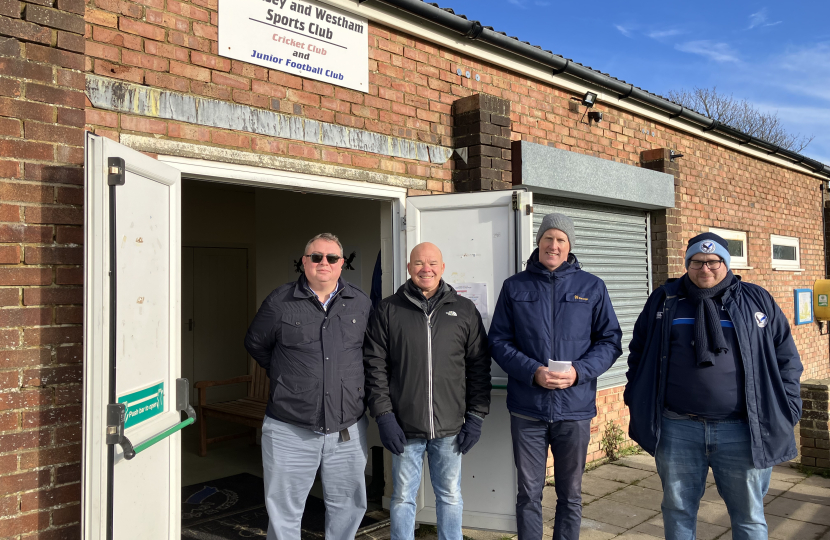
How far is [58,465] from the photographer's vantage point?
294 centimetres

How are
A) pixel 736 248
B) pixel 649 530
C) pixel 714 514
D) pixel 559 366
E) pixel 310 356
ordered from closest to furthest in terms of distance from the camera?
pixel 310 356, pixel 559 366, pixel 649 530, pixel 714 514, pixel 736 248

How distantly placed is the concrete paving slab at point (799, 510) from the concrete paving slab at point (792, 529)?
9 centimetres

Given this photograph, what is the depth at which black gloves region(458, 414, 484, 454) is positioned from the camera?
11.3 ft

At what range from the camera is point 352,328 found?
3340mm

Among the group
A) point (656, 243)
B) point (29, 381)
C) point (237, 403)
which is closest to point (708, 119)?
point (656, 243)

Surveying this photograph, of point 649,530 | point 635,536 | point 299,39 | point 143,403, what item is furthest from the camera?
point 649,530

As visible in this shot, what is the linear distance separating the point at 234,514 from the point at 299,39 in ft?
11.5

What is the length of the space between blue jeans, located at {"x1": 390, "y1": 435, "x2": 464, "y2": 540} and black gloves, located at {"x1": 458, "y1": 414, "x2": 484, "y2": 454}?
41 mm

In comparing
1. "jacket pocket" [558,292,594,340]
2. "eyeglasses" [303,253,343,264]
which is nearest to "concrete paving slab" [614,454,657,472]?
"jacket pocket" [558,292,594,340]

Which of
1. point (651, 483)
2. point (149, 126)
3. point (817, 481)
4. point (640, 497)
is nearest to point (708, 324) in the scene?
point (640, 497)

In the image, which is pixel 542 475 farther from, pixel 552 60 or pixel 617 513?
pixel 552 60

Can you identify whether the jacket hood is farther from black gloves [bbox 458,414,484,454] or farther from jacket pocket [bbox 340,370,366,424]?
jacket pocket [bbox 340,370,366,424]

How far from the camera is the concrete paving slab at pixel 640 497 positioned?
4.92m

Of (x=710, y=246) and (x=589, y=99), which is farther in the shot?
(x=589, y=99)
